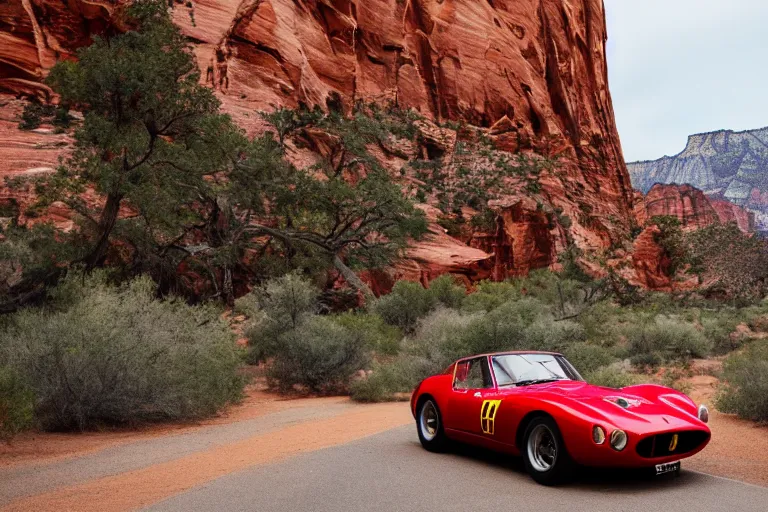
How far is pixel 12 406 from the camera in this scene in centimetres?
722

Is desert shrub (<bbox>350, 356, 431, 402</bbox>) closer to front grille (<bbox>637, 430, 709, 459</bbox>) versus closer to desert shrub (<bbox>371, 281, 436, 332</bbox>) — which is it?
front grille (<bbox>637, 430, 709, 459</bbox>)

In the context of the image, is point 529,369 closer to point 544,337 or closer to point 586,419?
point 586,419

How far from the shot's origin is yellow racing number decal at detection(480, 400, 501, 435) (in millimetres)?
5672

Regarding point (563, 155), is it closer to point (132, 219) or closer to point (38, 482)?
point (132, 219)

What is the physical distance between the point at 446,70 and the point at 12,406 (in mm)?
54197

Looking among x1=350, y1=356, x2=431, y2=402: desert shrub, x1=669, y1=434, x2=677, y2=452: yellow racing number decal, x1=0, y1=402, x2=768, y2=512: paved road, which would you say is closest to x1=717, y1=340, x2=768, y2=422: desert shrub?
x1=0, y1=402, x2=768, y2=512: paved road

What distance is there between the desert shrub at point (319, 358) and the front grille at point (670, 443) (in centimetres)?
994

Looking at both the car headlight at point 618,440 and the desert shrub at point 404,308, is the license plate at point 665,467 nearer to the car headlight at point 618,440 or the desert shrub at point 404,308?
the car headlight at point 618,440

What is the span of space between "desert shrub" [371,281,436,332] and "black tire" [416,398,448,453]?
51.7ft

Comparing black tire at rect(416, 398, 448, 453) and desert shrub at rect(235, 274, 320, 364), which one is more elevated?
desert shrub at rect(235, 274, 320, 364)

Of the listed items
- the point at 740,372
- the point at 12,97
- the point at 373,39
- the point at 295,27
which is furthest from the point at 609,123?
the point at 740,372

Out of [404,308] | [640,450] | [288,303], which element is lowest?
[640,450]

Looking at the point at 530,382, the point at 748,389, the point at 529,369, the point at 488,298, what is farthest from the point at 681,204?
the point at 530,382

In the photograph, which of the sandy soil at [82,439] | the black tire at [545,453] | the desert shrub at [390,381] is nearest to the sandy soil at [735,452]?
the black tire at [545,453]
